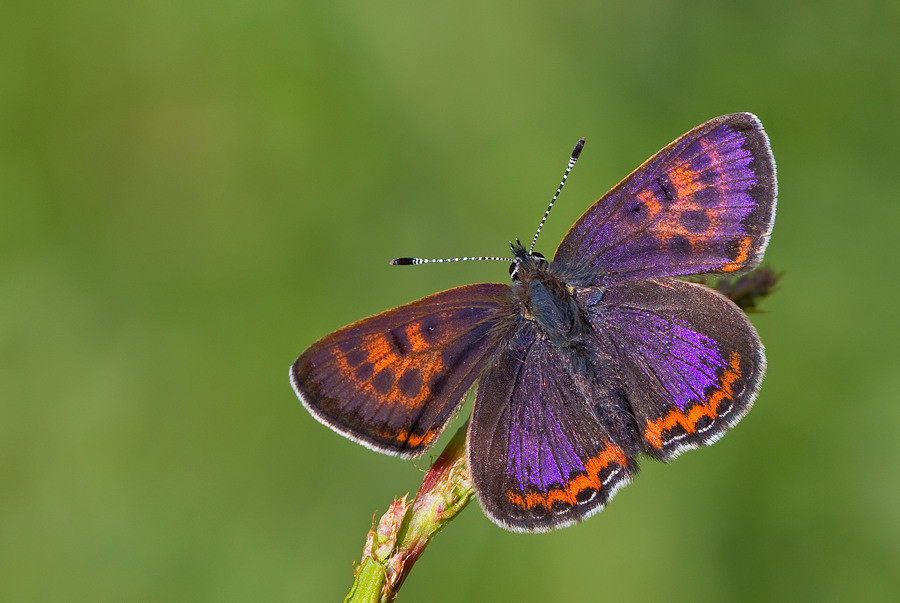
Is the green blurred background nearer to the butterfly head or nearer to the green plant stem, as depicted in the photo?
the butterfly head

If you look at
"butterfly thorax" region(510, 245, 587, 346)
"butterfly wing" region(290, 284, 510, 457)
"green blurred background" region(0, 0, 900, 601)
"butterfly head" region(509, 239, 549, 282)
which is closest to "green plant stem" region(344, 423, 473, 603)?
"butterfly wing" region(290, 284, 510, 457)

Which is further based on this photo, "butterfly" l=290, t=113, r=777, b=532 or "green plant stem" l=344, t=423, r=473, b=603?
"butterfly" l=290, t=113, r=777, b=532

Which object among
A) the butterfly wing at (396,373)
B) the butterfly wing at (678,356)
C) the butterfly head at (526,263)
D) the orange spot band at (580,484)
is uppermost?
the butterfly head at (526,263)

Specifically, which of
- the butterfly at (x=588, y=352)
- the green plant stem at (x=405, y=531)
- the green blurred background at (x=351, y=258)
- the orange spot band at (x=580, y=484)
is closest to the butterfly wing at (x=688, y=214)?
the butterfly at (x=588, y=352)

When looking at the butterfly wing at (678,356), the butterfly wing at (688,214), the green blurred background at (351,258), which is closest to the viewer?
the butterfly wing at (678,356)

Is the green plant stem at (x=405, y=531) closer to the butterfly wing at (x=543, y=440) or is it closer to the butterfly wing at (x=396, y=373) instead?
the butterfly wing at (x=543, y=440)

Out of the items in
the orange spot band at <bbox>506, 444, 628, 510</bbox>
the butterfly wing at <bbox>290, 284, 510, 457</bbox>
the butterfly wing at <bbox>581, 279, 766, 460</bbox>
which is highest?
the butterfly wing at <bbox>290, 284, 510, 457</bbox>

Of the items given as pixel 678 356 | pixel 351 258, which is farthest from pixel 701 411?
pixel 351 258

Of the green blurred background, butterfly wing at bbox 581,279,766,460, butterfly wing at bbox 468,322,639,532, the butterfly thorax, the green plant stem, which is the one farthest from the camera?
the green blurred background

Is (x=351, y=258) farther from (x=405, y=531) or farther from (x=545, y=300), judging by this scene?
(x=405, y=531)
